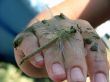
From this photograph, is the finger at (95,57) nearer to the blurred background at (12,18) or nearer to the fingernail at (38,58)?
the fingernail at (38,58)

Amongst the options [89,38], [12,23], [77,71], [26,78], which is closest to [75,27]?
[89,38]

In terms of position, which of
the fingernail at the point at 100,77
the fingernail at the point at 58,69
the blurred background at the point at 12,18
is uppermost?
the blurred background at the point at 12,18

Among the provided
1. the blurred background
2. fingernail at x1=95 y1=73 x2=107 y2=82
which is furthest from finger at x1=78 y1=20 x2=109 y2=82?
the blurred background

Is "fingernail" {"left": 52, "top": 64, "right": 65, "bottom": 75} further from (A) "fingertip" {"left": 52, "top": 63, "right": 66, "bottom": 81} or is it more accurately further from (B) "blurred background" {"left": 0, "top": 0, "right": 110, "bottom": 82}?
(B) "blurred background" {"left": 0, "top": 0, "right": 110, "bottom": 82}

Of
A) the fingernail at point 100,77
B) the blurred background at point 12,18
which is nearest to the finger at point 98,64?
the fingernail at point 100,77

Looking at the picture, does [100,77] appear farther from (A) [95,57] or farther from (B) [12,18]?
(B) [12,18]

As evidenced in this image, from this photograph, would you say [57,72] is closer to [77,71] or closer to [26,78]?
[77,71]

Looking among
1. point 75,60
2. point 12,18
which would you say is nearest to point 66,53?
point 75,60
